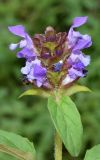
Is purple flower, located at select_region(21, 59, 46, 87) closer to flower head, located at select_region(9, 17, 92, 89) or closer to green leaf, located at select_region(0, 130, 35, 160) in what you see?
flower head, located at select_region(9, 17, 92, 89)

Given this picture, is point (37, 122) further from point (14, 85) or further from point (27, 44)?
point (27, 44)

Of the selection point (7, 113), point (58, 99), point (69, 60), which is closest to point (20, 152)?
point (58, 99)

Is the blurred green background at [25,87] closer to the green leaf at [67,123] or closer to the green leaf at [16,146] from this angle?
the green leaf at [16,146]

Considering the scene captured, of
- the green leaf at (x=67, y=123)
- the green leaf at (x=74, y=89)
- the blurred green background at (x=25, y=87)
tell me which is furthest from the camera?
the blurred green background at (x=25, y=87)

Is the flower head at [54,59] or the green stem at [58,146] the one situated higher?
the flower head at [54,59]

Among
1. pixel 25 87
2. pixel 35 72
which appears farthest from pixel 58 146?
pixel 25 87

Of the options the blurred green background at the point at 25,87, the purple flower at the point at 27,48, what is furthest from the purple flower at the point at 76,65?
the blurred green background at the point at 25,87
